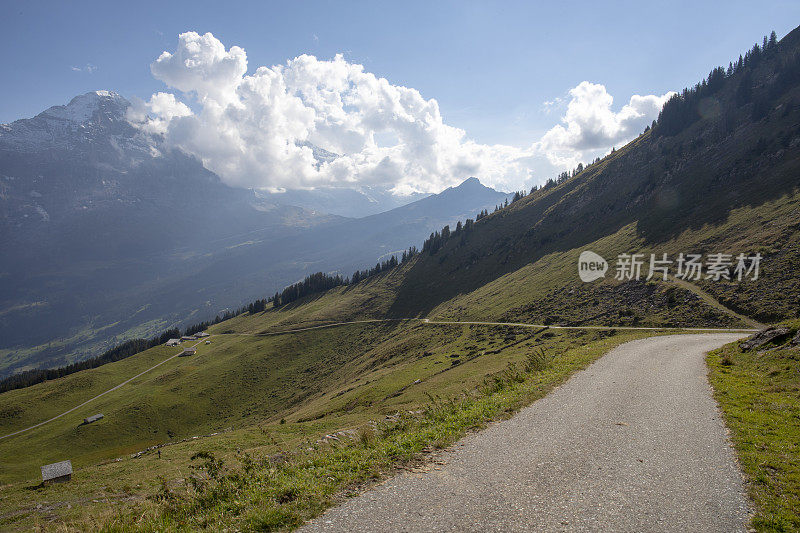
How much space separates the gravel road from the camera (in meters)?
7.91

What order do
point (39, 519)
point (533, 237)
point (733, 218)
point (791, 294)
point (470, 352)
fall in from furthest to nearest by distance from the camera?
1. point (533, 237)
2. point (733, 218)
3. point (470, 352)
4. point (791, 294)
5. point (39, 519)

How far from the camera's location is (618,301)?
6794 cm

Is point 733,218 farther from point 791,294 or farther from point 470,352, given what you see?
point 470,352

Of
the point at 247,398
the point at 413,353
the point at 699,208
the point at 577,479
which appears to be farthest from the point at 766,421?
the point at 699,208

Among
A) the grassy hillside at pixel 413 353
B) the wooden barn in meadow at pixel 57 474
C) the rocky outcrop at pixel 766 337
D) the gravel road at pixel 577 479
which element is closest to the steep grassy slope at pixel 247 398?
the grassy hillside at pixel 413 353

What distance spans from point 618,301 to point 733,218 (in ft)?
159

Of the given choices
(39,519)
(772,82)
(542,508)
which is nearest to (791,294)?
(542,508)

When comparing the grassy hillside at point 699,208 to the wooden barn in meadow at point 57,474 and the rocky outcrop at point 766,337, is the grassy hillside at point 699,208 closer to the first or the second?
the rocky outcrop at point 766,337

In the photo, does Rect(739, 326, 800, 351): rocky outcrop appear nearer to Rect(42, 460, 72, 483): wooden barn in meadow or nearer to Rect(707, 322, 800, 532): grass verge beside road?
Rect(707, 322, 800, 532): grass verge beside road

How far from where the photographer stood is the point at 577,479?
9.72m

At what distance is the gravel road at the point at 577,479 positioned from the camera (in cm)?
791

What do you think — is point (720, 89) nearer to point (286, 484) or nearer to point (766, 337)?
point (766, 337)

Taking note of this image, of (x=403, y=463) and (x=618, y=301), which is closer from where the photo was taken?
(x=403, y=463)

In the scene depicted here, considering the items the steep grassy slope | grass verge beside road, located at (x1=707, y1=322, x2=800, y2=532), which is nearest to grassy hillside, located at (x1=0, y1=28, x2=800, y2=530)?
the steep grassy slope
